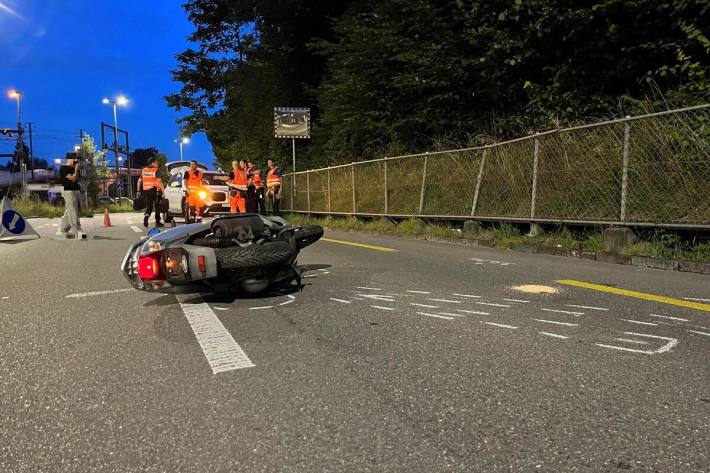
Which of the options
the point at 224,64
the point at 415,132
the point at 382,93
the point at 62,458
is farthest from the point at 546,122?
the point at 224,64

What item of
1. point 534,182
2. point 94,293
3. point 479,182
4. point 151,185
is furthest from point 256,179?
point 94,293

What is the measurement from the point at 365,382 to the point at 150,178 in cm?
1395

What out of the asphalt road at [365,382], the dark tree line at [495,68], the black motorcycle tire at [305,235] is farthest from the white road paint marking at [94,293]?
the dark tree line at [495,68]

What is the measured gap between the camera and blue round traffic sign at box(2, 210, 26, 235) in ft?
41.5

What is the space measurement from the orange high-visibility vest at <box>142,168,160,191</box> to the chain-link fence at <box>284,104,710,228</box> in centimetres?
662

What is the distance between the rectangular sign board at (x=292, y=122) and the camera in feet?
69.5

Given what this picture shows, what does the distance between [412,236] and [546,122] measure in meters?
3.83

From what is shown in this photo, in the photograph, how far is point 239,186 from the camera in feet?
49.4

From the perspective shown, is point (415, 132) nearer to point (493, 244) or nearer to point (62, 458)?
point (493, 244)

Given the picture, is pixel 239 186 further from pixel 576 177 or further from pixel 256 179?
pixel 576 177

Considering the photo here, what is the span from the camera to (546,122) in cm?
1112

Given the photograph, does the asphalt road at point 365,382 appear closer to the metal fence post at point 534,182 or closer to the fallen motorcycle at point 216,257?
the fallen motorcycle at point 216,257

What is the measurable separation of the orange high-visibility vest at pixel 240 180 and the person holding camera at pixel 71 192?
13.8 ft

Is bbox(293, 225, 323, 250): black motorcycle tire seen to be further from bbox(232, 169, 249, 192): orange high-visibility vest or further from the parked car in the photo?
the parked car
